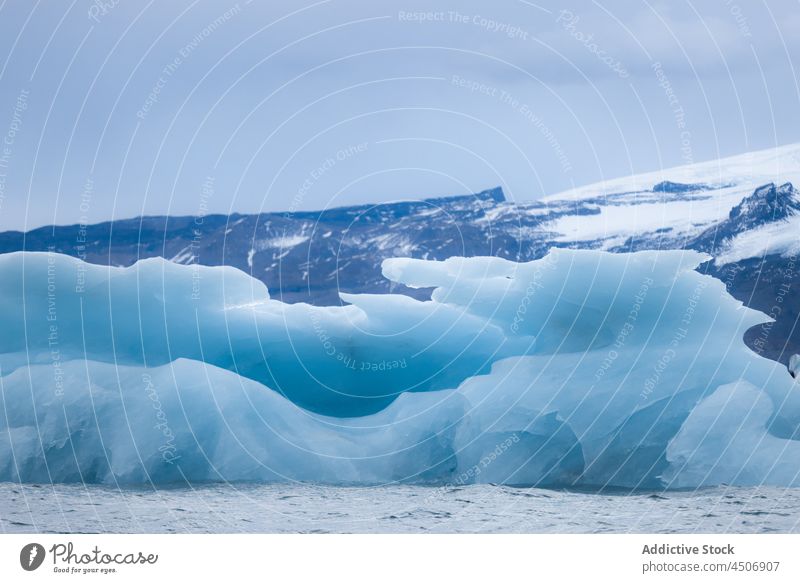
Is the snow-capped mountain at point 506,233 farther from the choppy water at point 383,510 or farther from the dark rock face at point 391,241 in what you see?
the choppy water at point 383,510

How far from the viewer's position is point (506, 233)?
11.1 meters

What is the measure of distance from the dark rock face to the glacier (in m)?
0.20

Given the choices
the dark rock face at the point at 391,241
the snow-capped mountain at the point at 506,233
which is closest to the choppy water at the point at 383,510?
Answer: the dark rock face at the point at 391,241

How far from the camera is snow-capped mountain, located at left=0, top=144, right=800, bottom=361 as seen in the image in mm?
10820

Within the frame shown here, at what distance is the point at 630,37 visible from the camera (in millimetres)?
10719

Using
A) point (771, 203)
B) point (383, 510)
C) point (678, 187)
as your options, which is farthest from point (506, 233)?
point (383, 510)

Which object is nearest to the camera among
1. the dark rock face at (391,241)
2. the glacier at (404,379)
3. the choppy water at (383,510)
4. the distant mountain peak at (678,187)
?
the choppy water at (383,510)

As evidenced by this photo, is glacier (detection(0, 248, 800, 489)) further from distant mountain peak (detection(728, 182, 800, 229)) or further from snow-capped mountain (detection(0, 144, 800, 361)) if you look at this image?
distant mountain peak (detection(728, 182, 800, 229))

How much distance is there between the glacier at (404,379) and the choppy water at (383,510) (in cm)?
18

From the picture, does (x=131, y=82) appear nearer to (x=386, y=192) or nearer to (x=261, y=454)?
(x=386, y=192)

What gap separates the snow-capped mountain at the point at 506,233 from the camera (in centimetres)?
1082

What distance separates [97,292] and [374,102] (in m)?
3.58

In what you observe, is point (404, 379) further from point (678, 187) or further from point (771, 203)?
point (771, 203)
